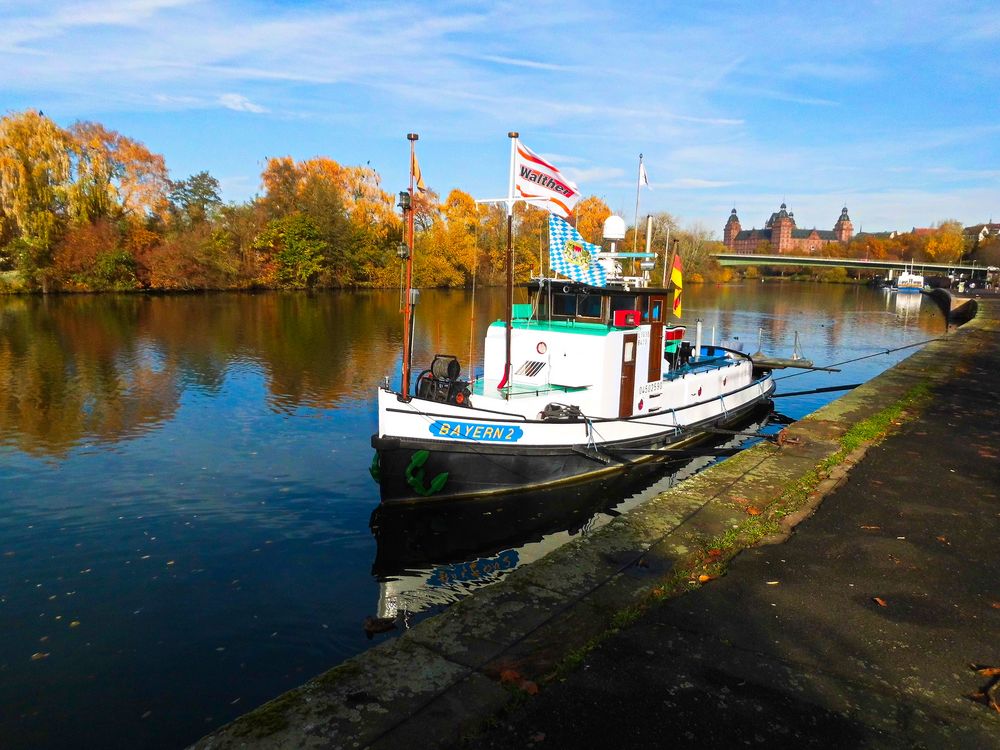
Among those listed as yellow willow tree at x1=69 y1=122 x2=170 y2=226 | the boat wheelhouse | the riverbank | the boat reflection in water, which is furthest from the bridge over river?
the riverbank

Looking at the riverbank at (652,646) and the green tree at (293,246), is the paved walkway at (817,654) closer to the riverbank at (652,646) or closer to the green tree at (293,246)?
the riverbank at (652,646)

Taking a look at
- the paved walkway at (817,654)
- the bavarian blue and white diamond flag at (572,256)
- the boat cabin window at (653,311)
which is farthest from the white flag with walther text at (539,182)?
the paved walkway at (817,654)

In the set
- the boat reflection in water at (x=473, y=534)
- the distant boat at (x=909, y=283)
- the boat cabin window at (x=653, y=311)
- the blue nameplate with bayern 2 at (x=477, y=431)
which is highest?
the distant boat at (x=909, y=283)

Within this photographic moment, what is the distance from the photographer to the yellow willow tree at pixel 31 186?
54.1 metres

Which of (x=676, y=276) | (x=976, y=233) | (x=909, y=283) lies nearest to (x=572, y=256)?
(x=676, y=276)

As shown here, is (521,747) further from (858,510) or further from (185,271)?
(185,271)

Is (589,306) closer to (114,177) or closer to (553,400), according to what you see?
(553,400)

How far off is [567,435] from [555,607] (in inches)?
320

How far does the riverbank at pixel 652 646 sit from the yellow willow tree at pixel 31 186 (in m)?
66.7

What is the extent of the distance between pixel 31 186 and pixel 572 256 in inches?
2477

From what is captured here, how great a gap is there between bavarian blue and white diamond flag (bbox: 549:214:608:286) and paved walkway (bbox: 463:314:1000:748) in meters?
8.15

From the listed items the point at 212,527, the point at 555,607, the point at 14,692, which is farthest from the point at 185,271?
the point at 555,607

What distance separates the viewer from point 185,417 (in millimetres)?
19000

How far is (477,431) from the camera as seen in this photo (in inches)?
490
